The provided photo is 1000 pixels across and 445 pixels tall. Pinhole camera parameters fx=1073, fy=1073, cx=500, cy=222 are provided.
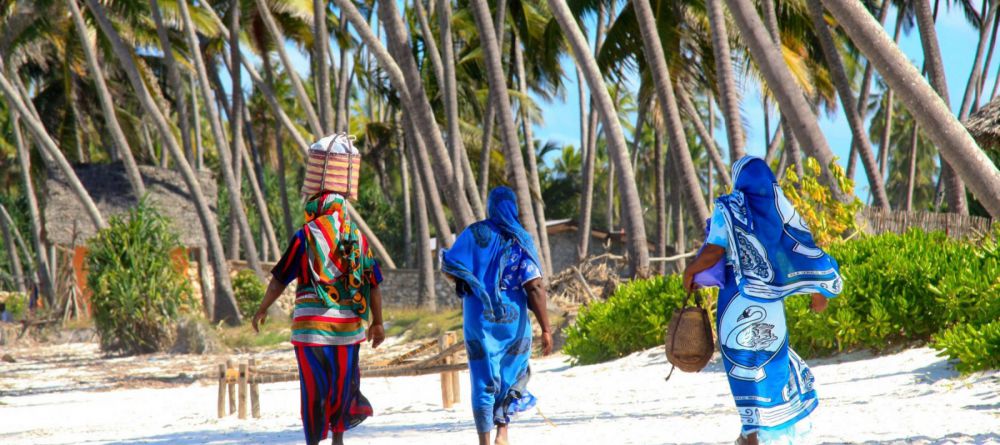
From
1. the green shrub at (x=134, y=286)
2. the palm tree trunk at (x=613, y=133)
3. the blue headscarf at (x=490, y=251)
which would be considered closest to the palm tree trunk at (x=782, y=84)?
the palm tree trunk at (x=613, y=133)

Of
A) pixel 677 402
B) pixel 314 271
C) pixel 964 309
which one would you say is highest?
pixel 314 271

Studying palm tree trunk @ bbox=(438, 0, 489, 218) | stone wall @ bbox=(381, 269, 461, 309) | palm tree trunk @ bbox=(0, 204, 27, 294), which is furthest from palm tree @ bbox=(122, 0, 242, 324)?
palm tree trunk @ bbox=(0, 204, 27, 294)

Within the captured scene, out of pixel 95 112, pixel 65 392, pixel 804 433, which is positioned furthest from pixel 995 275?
pixel 95 112

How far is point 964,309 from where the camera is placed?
24.9 ft

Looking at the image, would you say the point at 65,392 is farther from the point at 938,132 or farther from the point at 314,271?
the point at 938,132

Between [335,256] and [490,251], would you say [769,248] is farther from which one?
[335,256]

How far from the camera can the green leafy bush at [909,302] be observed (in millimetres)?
7113

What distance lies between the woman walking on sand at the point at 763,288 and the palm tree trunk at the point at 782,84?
13.3ft

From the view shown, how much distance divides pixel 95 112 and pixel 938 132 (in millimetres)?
30721

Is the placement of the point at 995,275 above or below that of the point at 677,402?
above

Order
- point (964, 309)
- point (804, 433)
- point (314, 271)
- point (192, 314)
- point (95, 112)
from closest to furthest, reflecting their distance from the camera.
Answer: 1. point (804, 433)
2. point (314, 271)
3. point (964, 309)
4. point (192, 314)
5. point (95, 112)

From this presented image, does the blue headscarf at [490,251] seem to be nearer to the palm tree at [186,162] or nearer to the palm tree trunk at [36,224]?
the palm tree at [186,162]

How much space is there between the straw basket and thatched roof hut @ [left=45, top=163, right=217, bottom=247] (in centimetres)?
1897

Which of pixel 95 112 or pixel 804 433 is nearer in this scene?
pixel 804 433
